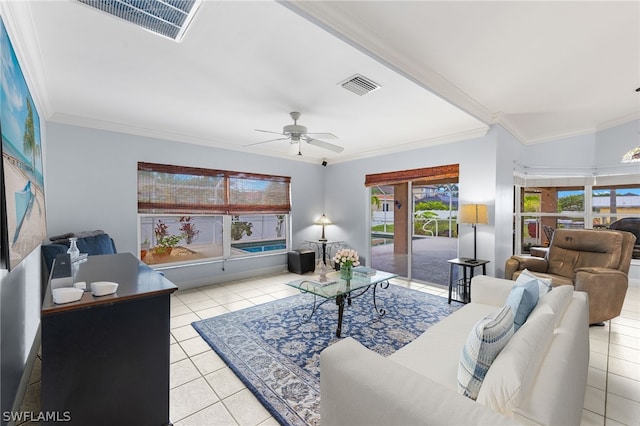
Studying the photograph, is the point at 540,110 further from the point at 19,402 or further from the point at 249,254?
the point at 19,402

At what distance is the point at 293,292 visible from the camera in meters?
4.38

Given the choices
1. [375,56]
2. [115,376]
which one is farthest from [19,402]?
[375,56]

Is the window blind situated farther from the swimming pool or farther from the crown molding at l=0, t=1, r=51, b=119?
the crown molding at l=0, t=1, r=51, b=119

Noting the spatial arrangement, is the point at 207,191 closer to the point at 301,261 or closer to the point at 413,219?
the point at 301,261

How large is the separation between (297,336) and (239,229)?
116 inches

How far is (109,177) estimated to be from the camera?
12.8 ft

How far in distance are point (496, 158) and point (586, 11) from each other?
7.55 feet

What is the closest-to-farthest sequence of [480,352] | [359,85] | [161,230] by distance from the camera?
1. [480,352]
2. [359,85]
3. [161,230]

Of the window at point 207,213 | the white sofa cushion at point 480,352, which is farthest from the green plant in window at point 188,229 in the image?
the white sofa cushion at point 480,352

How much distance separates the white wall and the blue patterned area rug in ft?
5.71

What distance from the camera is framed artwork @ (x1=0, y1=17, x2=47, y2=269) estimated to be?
4.38 feet

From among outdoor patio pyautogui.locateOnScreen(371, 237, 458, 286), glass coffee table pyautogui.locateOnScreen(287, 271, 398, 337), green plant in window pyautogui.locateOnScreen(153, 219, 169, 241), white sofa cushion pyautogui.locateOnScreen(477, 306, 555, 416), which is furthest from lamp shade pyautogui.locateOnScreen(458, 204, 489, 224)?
green plant in window pyautogui.locateOnScreen(153, 219, 169, 241)

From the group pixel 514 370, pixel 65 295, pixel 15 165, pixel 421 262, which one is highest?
pixel 15 165

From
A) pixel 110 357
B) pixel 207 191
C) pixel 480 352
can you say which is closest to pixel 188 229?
pixel 207 191
